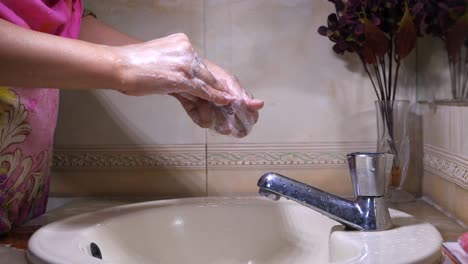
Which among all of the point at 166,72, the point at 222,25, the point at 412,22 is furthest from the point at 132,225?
the point at 412,22

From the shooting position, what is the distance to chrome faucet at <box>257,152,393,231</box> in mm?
671

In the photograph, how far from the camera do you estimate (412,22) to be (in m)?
0.91

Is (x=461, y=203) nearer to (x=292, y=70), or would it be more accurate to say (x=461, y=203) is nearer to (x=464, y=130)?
(x=464, y=130)

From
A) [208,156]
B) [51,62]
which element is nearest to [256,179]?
[208,156]

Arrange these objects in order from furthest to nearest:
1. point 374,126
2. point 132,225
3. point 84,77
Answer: point 374,126
point 132,225
point 84,77

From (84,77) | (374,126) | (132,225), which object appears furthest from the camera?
(374,126)

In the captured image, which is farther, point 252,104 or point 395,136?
point 395,136

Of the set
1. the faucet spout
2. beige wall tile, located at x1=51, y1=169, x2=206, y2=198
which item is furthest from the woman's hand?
beige wall tile, located at x1=51, y1=169, x2=206, y2=198

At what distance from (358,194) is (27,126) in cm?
51

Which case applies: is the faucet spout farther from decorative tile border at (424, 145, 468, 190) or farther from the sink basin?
decorative tile border at (424, 145, 468, 190)

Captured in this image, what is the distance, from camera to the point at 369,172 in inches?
26.4

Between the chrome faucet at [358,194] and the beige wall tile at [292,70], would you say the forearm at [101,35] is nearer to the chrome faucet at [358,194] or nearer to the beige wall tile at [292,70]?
the beige wall tile at [292,70]

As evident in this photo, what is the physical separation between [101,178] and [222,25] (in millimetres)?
421

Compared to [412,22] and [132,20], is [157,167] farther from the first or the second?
[412,22]
